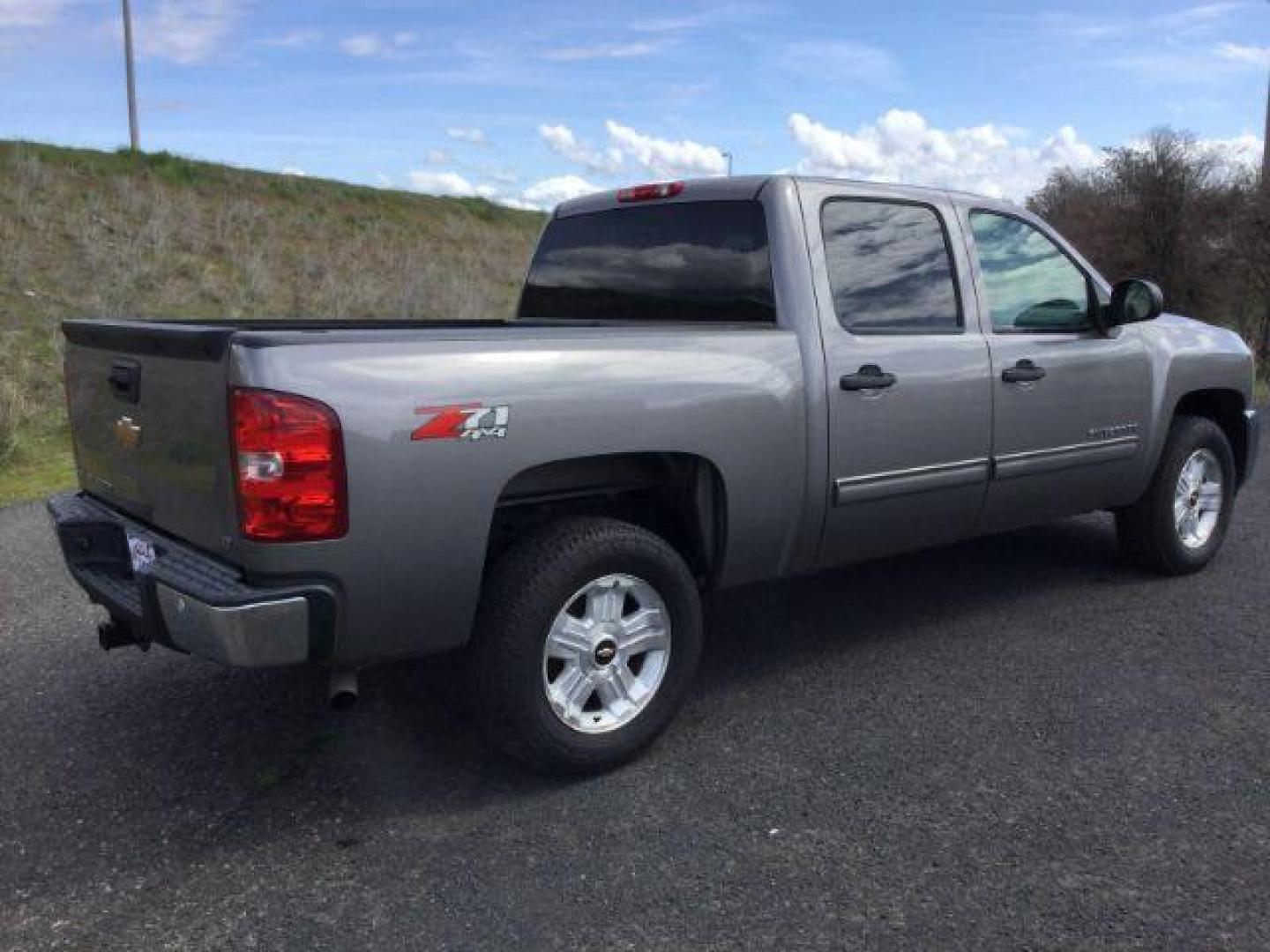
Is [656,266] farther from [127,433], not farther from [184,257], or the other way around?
[184,257]

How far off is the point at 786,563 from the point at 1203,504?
2849 millimetres

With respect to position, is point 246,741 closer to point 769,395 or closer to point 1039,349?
point 769,395

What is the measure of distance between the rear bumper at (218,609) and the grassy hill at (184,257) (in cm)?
540

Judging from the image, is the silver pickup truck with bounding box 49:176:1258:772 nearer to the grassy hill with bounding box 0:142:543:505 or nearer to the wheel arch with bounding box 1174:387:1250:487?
the wheel arch with bounding box 1174:387:1250:487

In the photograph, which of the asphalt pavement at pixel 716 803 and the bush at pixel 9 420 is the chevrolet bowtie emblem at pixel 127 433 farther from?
the bush at pixel 9 420

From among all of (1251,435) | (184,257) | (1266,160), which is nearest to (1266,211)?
(1266,160)

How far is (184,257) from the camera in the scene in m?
20.1

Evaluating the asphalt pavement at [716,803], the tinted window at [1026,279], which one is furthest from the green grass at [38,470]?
the tinted window at [1026,279]

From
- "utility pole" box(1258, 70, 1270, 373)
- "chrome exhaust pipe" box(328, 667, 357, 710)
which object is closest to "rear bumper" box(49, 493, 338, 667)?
"chrome exhaust pipe" box(328, 667, 357, 710)

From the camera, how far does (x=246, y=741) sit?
→ 3799mm

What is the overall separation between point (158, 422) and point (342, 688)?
91cm

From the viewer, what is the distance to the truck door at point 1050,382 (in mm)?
4574

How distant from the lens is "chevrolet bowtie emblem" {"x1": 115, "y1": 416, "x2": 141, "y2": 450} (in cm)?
336

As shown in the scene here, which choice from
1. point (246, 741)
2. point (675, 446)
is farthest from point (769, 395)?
point (246, 741)
